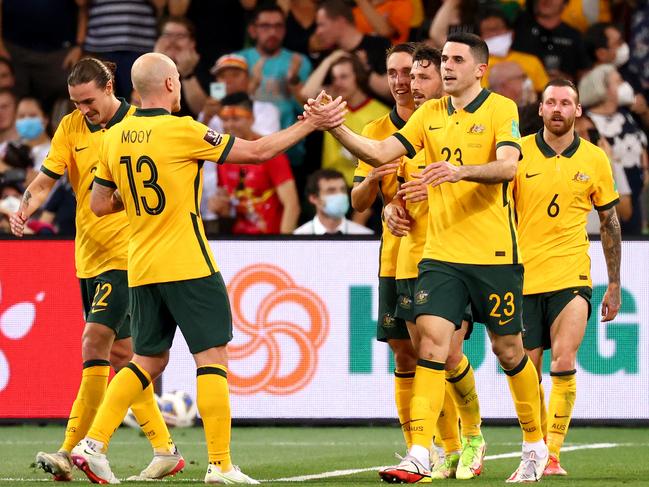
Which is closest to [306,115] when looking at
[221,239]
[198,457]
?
[198,457]

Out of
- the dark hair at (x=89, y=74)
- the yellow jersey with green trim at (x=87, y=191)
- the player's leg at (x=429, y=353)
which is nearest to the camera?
the player's leg at (x=429, y=353)

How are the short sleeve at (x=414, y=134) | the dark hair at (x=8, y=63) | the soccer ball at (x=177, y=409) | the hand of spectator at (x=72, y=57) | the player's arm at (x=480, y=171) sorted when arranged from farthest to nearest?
the dark hair at (x=8, y=63) < the hand of spectator at (x=72, y=57) < the soccer ball at (x=177, y=409) < the short sleeve at (x=414, y=134) < the player's arm at (x=480, y=171)

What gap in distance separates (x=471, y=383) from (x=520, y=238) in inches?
44.2

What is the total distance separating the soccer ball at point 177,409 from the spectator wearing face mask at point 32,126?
3.99 metres

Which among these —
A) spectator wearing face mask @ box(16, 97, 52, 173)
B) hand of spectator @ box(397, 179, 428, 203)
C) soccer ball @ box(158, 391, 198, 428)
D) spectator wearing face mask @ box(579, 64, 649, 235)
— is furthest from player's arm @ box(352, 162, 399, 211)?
spectator wearing face mask @ box(16, 97, 52, 173)

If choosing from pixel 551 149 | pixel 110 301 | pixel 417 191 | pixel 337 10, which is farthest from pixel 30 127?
pixel 417 191

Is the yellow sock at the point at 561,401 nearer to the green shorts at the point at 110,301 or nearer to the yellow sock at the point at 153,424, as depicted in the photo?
the yellow sock at the point at 153,424

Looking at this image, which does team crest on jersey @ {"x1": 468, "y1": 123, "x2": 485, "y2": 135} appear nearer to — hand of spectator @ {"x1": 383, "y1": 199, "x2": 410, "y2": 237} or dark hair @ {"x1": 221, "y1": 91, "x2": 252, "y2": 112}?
hand of spectator @ {"x1": 383, "y1": 199, "x2": 410, "y2": 237}

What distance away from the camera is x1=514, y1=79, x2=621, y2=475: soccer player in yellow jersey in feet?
30.9

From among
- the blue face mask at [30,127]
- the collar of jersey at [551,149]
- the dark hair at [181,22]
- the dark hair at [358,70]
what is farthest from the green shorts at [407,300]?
the blue face mask at [30,127]

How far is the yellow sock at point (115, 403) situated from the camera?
26.3 ft

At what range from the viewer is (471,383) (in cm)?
909

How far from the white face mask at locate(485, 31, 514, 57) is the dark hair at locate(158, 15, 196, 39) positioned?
10.3 ft

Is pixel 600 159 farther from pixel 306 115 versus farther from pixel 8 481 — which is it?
pixel 8 481
